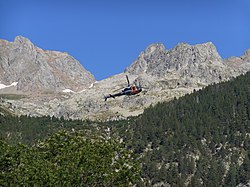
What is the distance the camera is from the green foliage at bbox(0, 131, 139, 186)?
49.9 metres

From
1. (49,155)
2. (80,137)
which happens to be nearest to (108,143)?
(80,137)

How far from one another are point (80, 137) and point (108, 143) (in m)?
3.52

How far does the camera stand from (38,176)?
49.6m

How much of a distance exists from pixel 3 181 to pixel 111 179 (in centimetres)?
1212

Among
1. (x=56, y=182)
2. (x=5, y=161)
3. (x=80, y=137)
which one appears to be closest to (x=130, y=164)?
(x=80, y=137)

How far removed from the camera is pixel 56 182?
4919 centimetres

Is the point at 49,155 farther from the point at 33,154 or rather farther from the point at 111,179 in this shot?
the point at 111,179

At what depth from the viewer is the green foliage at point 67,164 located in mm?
49875

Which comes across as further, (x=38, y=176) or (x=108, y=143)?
(x=108, y=143)

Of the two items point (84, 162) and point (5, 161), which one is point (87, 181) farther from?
point (5, 161)

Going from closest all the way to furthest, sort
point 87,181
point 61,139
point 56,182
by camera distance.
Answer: point 56,182 < point 87,181 < point 61,139

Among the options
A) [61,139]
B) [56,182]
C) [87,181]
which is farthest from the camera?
[61,139]

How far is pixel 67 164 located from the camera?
52.7m

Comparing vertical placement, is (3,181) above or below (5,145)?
below
